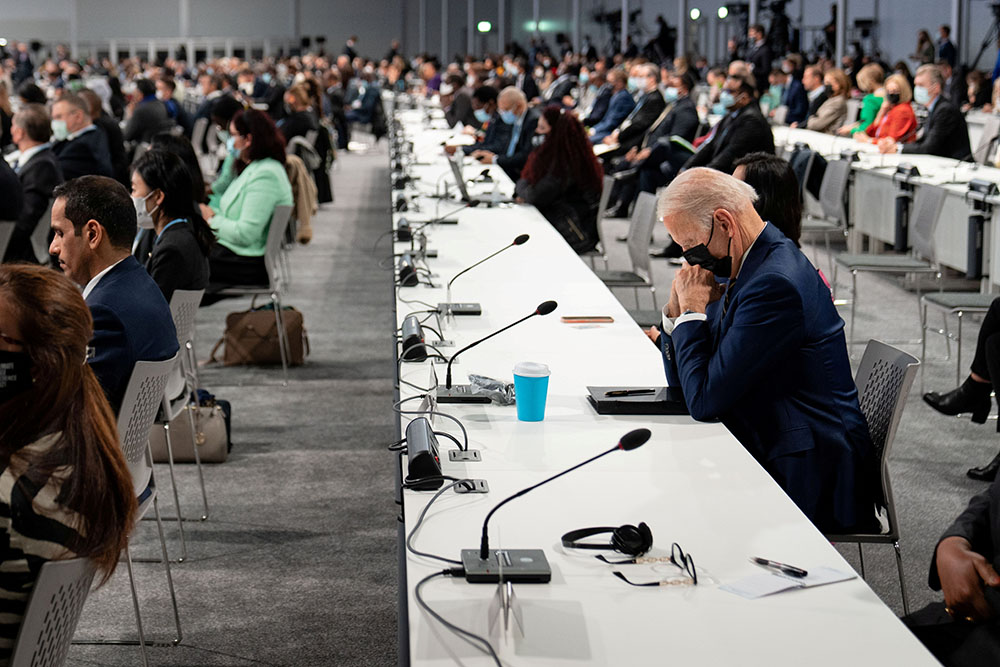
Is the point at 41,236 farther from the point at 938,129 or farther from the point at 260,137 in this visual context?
the point at 938,129

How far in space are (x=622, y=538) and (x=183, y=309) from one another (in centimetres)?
223

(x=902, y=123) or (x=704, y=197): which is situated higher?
(x=902, y=123)

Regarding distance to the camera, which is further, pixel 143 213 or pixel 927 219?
pixel 927 219

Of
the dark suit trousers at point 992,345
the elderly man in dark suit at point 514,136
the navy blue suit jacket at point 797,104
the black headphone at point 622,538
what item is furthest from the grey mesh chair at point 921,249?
the navy blue suit jacket at point 797,104

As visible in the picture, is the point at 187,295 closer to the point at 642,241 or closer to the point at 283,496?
the point at 283,496

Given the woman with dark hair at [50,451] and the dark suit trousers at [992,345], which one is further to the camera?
the dark suit trousers at [992,345]

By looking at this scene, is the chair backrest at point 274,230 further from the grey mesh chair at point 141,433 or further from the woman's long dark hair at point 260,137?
the grey mesh chair at point 141,433

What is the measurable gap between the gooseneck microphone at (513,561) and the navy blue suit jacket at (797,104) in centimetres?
1112

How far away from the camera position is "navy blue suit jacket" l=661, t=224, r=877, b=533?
→ 8.81 ft

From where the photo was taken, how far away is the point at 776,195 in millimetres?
3559

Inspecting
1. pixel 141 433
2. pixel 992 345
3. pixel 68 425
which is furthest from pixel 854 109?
pixel 68 425

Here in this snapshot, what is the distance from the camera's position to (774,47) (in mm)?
18250

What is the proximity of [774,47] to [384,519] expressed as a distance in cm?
1582

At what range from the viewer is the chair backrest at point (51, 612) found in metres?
1.65
